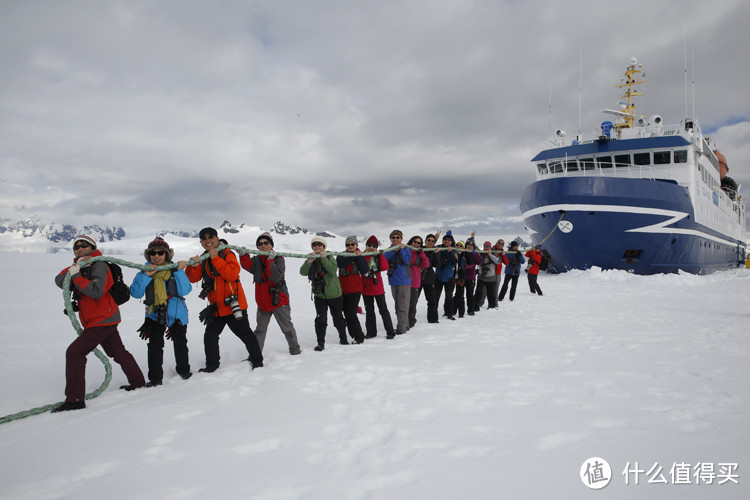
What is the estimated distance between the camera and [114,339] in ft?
14.2

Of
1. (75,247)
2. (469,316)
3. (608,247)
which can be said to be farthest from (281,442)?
(608,247)

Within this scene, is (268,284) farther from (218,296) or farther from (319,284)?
(319,284)

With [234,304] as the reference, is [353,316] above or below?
below

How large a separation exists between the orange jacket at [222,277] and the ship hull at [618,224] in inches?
723

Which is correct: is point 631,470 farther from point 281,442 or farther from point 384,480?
point 281,442

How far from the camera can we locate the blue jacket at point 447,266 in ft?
29.1

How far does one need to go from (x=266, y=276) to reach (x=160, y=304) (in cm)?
136

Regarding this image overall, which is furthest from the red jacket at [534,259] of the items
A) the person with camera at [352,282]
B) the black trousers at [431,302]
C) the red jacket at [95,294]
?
the red jacket at [95,294]

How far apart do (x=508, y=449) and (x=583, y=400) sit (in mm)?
1335

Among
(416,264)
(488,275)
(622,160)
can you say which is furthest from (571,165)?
(416,264)

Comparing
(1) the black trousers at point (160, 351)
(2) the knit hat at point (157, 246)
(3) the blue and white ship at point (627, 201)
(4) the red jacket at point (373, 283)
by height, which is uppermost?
(3) the blue and white ship at point (627, 201)

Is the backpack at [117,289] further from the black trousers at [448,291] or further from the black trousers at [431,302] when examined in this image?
the black trousers at [448,291]

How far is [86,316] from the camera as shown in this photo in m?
4.06

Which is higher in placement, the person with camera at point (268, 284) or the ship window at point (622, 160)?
the ship window at point (622, 160)
